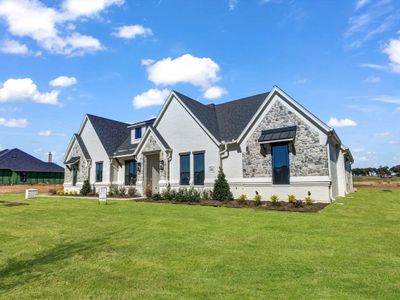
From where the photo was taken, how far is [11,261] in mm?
6711

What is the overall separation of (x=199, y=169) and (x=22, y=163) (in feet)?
163

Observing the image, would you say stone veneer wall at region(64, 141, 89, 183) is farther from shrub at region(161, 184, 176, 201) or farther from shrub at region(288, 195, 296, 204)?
shrub at region(288, 195, 296, 204)

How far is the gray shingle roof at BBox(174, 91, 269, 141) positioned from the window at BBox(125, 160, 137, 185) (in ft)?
27.1

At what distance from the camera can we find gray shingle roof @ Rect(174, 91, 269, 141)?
2258 centimetres

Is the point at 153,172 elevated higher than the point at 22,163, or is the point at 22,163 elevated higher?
the point at 22,163

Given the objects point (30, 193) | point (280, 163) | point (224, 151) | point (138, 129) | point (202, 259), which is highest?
point (138, 129)

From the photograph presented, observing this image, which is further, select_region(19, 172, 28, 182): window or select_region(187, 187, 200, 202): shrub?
select_region(19, 172, 28, 182): window

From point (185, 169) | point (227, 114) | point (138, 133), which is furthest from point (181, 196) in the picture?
point (138, 133)

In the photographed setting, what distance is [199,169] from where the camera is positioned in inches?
874

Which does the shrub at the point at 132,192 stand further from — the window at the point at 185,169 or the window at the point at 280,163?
the window at the point at 280,163

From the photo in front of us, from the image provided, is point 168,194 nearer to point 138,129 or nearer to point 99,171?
point 138,129

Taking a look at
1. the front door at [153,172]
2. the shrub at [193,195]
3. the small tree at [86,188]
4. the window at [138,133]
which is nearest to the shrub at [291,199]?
the shrub at [193,195]

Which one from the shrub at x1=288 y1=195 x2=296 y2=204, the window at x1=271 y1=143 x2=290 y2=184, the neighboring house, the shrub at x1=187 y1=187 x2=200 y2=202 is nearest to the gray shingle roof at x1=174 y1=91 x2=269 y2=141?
the window at x1=271 y1=143 x2=290 y2=184

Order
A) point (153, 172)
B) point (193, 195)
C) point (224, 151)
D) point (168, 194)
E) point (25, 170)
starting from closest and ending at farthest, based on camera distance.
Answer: point (193, 195) < point (224, 151) < point (168, 194) < point (153, 172) < point (25, 170)
